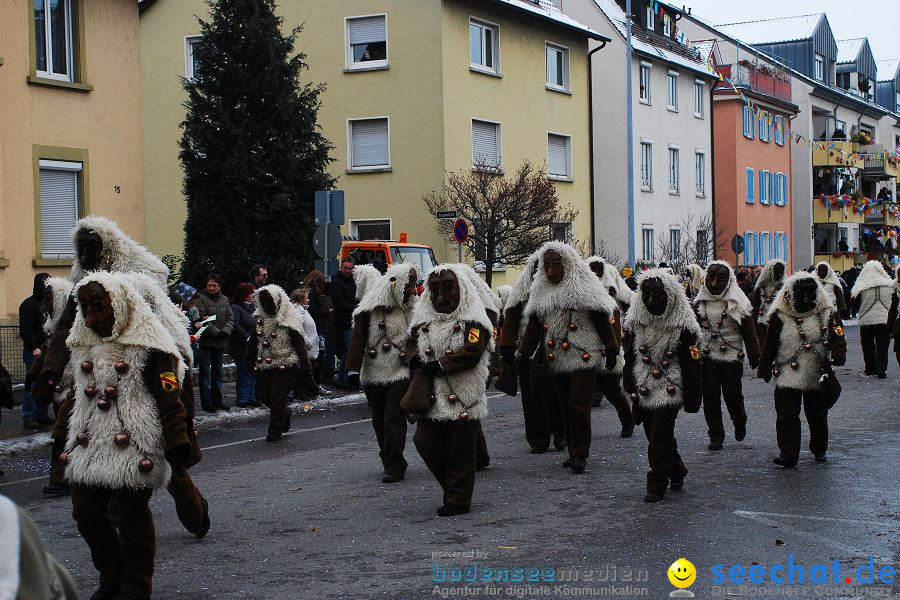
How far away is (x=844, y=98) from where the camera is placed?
6356 cm

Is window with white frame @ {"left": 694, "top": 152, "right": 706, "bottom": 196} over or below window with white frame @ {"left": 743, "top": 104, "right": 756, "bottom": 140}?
below

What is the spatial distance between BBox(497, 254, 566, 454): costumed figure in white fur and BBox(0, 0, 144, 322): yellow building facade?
9.86 meters

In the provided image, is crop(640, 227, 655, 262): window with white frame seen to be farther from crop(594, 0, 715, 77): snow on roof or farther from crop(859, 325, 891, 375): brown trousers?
crop(859, 325, 891, 375): brown trousers

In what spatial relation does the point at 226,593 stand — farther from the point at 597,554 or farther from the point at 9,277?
the point at 9,277

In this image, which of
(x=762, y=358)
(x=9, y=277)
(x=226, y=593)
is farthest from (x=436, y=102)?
(x=226, y=593)

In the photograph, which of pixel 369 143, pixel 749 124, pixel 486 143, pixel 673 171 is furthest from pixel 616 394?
pixel 749 124

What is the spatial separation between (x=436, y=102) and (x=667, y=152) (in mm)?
15396

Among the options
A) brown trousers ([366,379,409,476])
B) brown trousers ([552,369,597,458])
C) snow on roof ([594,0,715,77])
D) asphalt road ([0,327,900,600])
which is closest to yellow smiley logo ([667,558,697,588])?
asphalt road ([0,327,900,600])

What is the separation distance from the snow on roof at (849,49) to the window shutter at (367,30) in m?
47.0

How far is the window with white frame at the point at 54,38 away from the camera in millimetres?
19422

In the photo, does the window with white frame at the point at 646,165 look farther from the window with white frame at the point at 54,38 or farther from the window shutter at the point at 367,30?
the window with white frame at the point at 54,38

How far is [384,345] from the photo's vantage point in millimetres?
10461

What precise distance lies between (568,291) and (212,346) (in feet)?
22.9

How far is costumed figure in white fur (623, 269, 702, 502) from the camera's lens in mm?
8789
